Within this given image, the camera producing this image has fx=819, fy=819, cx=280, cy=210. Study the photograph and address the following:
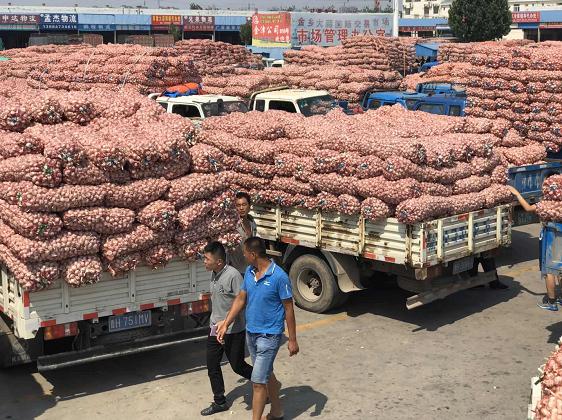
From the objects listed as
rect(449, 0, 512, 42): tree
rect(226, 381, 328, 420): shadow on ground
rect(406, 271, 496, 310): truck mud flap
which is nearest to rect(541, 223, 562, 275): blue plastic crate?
rect(406, 271, 496, 310): truck mud flap

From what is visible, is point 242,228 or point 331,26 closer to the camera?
point 242,228

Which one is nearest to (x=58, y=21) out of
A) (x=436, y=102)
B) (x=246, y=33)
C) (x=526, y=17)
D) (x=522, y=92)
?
(x=246, y=33)

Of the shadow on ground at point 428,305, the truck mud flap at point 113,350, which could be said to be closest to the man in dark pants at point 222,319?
the truck mud flap at point 113,350

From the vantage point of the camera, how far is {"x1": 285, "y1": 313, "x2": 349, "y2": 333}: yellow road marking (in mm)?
11213

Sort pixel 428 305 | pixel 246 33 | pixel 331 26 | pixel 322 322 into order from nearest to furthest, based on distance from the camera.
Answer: pixel 322 322 → pixel 428 305 → pixel 331 26 → pixel 246 33

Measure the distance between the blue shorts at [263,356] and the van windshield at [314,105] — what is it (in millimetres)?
11657

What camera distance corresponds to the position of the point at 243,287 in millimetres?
8000

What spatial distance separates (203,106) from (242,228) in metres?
8.35

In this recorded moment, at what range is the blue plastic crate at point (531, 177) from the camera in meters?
14.1

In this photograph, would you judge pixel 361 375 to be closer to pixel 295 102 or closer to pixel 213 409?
pixel 213 409

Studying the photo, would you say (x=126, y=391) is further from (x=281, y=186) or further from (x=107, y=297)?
(x=281, y=186)

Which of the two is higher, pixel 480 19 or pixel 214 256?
pixel 480 19

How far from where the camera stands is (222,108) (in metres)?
Answer: 18.1

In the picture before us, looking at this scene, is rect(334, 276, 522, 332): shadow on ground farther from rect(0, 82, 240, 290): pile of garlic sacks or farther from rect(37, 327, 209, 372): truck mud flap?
rect(0, 82, 240, 290): pile of garlic sacks
